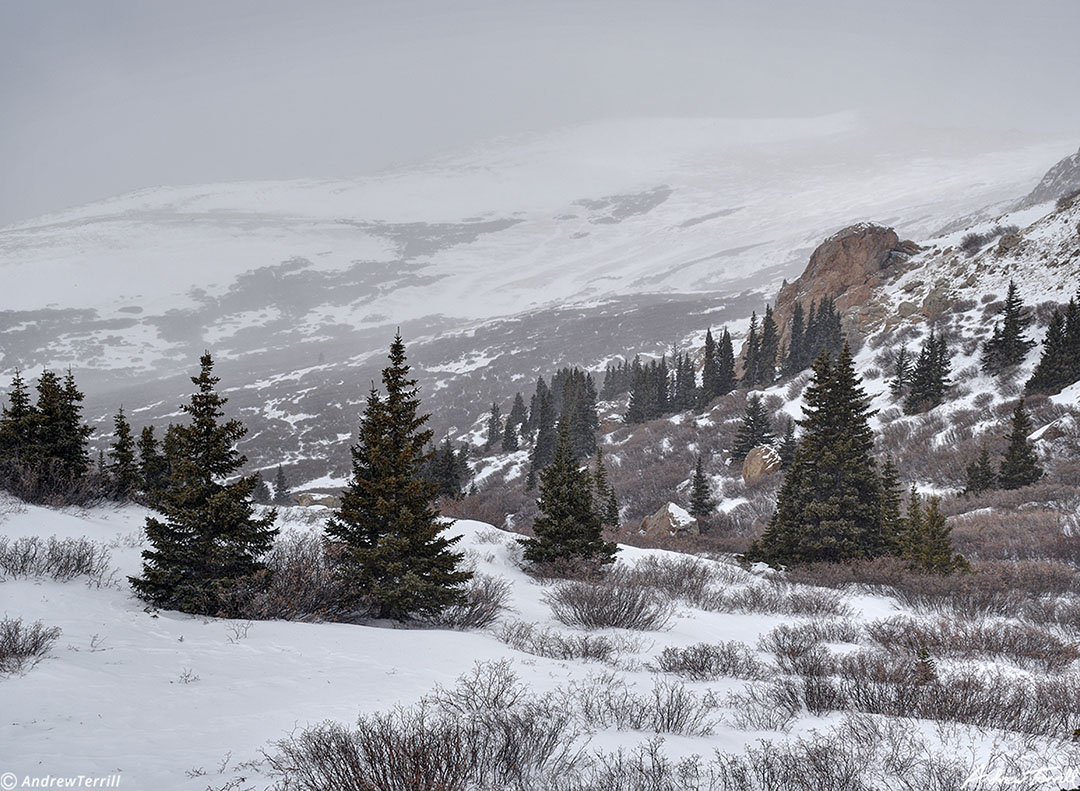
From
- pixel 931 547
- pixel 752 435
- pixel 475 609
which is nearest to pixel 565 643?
pixel 475 609

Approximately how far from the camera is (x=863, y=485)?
60.0 ft

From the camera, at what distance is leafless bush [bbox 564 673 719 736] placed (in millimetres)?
5215

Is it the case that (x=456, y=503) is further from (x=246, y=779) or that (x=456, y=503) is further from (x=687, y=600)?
(x=246, y=779)

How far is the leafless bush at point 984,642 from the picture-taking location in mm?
8102

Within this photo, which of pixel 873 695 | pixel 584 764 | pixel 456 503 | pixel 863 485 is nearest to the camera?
pixel 584 764

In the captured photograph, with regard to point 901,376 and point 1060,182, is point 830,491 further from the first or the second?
point 1060,182

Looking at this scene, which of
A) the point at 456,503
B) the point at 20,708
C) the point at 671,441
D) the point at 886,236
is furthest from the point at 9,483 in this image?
the point at 886,236

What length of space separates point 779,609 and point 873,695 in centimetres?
686

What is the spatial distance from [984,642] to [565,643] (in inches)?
272

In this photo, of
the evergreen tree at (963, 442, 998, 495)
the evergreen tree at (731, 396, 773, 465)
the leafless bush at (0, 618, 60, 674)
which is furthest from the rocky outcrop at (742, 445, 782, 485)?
the leafless bush at (0, 618, 60, 674)

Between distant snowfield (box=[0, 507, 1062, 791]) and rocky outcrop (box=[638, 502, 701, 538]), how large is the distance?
750 inches

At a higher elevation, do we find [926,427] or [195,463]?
[195,463]

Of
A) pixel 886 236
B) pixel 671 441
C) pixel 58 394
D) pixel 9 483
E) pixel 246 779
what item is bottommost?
pixel 671 441

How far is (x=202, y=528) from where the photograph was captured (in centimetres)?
855
